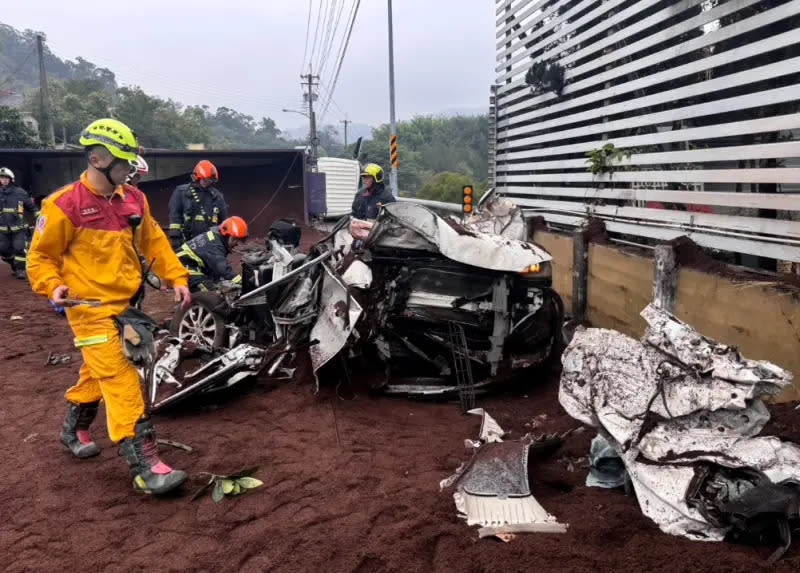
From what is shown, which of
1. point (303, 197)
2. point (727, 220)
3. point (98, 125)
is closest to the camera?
point (98, 125)

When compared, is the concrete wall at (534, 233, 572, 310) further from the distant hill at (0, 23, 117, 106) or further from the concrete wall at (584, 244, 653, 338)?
the distant hill at (0, 23, 117, 106)

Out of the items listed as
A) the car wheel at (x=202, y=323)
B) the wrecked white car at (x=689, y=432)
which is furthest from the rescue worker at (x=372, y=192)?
the wrecked white car at (x=689, y=432)

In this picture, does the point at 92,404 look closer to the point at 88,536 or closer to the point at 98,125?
the point at 88,536

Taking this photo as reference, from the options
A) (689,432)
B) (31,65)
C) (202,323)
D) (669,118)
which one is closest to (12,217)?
(202,323)

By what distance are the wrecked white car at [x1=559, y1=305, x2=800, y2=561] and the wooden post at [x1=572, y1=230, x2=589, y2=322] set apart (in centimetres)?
329

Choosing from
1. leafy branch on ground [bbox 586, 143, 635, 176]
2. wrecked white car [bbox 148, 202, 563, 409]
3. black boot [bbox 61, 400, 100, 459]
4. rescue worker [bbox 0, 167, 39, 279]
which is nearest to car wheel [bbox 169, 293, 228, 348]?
wrecked white car [bbox 148, 202, 563, 409]

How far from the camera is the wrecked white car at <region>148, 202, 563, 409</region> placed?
446cm

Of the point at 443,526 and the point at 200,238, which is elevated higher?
the point at 200,238

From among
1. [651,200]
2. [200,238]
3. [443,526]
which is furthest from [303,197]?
[443,526]

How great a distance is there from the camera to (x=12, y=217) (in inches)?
430

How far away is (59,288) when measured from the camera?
10.4 ft

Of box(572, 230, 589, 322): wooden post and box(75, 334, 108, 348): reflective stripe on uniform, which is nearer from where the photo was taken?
box(75, 334, 108, 348): reflective stripe on uniform

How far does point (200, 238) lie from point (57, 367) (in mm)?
1874

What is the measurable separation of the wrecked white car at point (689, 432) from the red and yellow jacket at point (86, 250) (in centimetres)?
264
